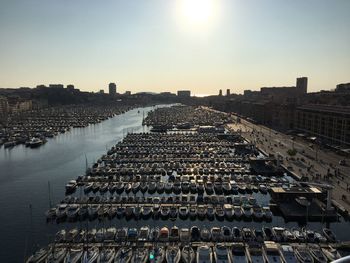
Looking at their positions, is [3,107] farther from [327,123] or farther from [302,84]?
[302,84]

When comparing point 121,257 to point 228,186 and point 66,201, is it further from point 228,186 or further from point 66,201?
point 228,186

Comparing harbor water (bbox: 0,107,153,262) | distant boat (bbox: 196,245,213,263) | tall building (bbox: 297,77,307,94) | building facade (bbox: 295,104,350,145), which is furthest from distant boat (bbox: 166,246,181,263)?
tall building (bbox: 297,77,307,94)

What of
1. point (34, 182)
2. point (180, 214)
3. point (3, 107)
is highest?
point (3, 107)

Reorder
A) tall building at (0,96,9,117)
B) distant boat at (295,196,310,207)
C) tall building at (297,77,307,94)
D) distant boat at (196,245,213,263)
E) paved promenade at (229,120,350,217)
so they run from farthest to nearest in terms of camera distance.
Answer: tall building at (297,77,307,94) → tall building at (0,96,9,117) → paved promenade at (229,120,350,217) → distant boat at (295,196,310,207) → distant boat at (196,245,213,263)

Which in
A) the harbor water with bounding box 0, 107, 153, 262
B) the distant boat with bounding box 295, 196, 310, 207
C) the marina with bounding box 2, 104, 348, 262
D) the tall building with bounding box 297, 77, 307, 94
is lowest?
the harbor water with bounding box 0, 107, 153, 262

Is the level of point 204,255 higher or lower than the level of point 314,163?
lower

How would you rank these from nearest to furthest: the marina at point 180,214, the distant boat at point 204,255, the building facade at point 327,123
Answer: the distant boat at point 204,255 → the marina at point 180,214 → the building facade at point 327,123

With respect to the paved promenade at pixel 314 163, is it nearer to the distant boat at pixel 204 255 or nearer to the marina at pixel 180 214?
the marina at pixel 180 214

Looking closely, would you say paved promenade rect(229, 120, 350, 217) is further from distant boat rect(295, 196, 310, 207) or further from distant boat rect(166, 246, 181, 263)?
distant boat rect(166, 246, 181, 263)

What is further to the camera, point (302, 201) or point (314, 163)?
point (314, 163)

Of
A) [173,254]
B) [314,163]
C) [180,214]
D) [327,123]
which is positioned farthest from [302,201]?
[327,123]

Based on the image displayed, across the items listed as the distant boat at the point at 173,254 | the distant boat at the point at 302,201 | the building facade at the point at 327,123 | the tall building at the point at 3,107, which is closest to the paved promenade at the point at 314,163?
the distant boat at the point at 302,201

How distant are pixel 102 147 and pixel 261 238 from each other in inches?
1692

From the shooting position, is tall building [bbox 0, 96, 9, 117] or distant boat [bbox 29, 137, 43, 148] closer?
distant boat [bbox 29, 137, 43, 148]
